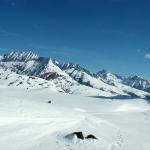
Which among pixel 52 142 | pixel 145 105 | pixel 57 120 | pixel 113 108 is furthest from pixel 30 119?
pixel 145 105

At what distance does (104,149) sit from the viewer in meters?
31.0

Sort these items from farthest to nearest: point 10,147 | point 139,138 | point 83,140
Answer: point 139,138
point 83,140
point 10,147

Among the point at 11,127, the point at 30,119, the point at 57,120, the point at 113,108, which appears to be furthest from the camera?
the point at 113,108

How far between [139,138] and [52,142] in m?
11.5

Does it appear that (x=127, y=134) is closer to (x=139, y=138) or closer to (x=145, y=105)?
(x=139, y=138)

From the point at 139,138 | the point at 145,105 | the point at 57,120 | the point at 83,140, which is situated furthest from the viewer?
the point at 145,105

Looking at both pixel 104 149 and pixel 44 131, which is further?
pixel 44 131

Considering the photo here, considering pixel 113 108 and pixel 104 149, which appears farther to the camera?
pixel 113 108

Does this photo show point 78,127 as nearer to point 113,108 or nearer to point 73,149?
point 73,149

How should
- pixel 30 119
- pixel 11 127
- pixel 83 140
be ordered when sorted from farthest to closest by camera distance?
pixel 30 119 → pixel 11 127 → pixel 83 140

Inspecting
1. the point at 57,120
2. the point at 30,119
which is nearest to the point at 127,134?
the point at 57,120

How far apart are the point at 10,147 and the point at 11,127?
25.8ft

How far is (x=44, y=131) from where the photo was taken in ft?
121

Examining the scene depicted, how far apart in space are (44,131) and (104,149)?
8301 mm
